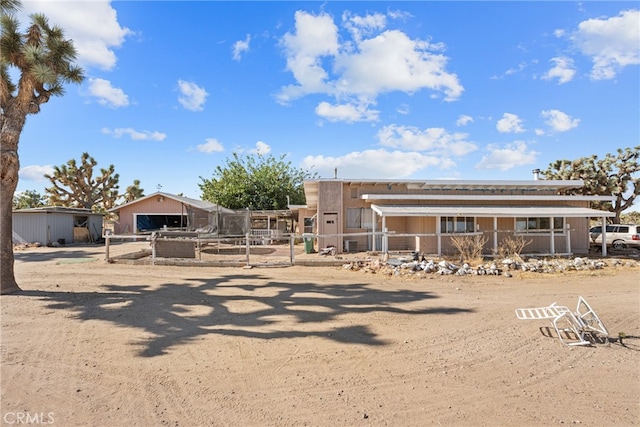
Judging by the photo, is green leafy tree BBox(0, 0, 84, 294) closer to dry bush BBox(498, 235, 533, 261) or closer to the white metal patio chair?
the white metal patio chair

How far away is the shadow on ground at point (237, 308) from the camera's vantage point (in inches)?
221

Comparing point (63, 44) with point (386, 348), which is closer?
point (386, 348)

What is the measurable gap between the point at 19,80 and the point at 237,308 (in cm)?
811

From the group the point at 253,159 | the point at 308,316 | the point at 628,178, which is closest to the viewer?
the point at 308,316

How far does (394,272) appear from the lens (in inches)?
430

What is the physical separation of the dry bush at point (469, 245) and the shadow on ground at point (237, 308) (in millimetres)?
5223

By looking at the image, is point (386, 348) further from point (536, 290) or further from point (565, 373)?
point (536, 290)

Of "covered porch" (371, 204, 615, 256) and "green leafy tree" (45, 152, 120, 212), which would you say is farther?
"green leafy tree" (45, 152, 120, 212)

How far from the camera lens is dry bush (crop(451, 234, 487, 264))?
1283 centimetres

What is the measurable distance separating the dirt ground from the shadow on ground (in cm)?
5

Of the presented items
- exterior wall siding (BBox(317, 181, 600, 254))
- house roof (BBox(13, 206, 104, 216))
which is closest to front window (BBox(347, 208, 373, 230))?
exterior wall siding (BBox(317, 181, 600, 254))

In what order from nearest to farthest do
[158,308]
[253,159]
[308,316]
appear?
1. [308,316]
2. [158,308]
3. [253,159]

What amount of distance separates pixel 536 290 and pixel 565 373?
17.2 ft

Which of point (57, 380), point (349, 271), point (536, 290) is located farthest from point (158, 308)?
point (536, 290)
